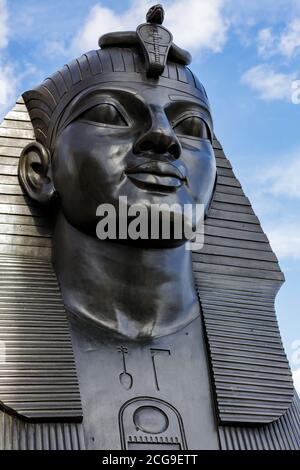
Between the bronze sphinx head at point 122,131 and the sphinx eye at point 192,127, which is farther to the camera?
the sphinx eye at point 192,127

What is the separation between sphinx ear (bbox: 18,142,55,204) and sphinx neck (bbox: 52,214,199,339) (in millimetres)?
309

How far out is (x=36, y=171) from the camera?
5020 mm

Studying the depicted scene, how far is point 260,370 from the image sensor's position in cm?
473

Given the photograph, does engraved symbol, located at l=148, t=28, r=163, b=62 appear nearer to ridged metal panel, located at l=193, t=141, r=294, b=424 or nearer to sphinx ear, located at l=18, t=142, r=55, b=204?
sphinx ear, located at l=18, t=142, r=55, b=204

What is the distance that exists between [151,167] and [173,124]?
447mm

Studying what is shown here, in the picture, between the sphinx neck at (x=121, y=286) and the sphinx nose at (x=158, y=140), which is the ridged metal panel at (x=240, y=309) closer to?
the sphinx neck at (x=121, y=286)

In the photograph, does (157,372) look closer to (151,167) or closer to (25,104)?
(151,167)

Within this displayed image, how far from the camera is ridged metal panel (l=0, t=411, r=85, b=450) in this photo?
3.93 meters

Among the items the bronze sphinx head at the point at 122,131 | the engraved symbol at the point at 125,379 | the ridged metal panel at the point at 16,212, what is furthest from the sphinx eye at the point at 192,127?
the engraved symbol at the point at 125,379

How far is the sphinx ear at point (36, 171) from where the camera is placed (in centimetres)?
490

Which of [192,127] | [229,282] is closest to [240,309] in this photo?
[229,282]

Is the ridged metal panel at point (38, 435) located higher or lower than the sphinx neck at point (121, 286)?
lower

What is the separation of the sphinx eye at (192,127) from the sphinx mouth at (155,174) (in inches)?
16.1

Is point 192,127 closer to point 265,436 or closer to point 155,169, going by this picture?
point 155,169
